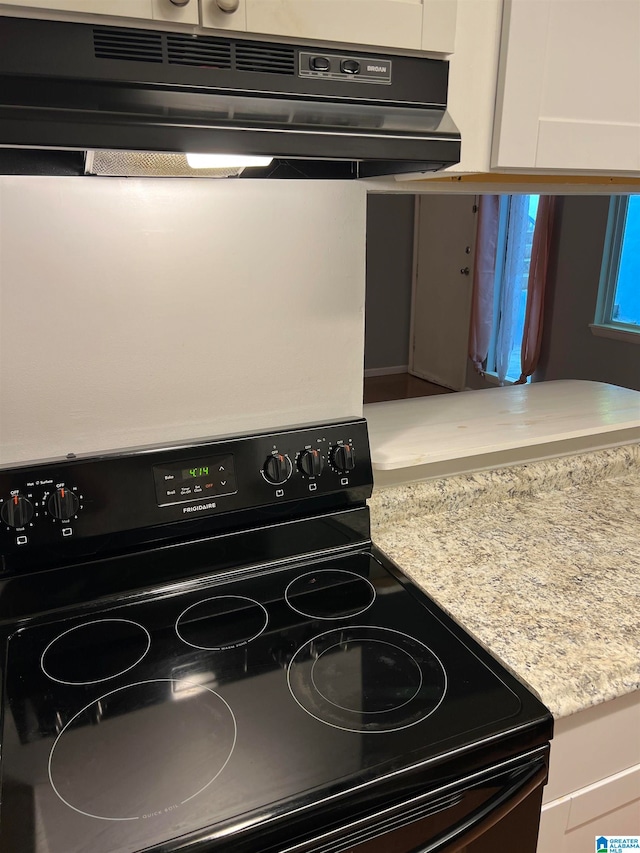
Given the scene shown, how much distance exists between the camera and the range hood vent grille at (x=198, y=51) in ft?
2.23

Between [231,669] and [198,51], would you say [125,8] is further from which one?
[231,669]

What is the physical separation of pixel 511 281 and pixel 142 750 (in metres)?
4.20

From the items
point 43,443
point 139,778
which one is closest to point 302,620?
point 139,778

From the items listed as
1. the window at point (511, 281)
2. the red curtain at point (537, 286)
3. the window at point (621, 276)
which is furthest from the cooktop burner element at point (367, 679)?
the window at point (511, 281)

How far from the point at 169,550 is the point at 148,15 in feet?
2.37

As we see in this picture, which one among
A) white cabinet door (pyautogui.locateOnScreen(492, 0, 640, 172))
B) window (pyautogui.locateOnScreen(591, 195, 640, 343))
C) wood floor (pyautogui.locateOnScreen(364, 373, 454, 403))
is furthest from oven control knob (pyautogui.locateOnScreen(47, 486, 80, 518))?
wood floor (pyautogui.locateOnScreen(364, 373, 454, 403))

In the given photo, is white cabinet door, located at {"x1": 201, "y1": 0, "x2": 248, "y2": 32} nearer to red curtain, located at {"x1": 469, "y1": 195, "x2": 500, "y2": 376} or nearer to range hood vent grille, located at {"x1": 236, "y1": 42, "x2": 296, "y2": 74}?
range hood vent grille, located at {"x1": 236, "y1": 42, "x2": 296, "y2": 74}

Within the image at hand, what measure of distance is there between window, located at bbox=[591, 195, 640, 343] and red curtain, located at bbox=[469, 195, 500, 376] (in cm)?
89

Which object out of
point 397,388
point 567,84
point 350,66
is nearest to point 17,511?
point 350,66

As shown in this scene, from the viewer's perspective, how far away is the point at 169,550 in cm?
103

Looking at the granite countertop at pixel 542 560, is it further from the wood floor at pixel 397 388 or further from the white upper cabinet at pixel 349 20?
the wood floor at pixel 397 388

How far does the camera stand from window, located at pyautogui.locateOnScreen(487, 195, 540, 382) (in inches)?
169

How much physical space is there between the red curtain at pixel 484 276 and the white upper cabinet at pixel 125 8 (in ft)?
13.6

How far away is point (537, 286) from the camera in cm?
411
